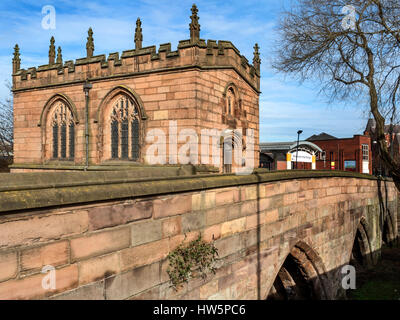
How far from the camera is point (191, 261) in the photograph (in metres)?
5.47

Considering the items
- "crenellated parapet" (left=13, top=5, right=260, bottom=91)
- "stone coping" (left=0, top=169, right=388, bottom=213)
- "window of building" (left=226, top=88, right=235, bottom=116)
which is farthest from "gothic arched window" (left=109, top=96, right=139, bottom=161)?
"stone coping" (left=0, top=169, right=388, bottom=213)

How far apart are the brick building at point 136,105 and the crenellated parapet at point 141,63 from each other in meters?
0.04

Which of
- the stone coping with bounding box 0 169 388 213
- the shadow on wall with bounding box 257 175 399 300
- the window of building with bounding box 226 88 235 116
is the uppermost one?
the window of building with bounding box 226 88 235 116

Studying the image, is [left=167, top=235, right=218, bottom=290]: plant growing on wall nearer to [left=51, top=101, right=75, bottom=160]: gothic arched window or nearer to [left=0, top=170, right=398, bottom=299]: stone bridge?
[left=0, top=170, right=398, bottom=299]: stone bridge

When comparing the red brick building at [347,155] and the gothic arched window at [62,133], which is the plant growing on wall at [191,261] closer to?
the gothic arched window at [62,133]

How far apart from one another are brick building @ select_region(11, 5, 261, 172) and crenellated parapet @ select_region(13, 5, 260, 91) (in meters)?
0.04

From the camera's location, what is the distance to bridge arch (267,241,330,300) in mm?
10422

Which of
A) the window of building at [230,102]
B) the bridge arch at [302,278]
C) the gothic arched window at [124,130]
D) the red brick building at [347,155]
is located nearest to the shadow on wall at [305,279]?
the bridge arch at [302,278]

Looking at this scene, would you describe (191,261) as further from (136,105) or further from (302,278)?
(136,105)

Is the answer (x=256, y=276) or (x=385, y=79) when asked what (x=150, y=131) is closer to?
(x=256, y=276)

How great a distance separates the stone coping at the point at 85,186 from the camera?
10.6ft

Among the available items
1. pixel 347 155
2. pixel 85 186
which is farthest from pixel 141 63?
pixel 347 155

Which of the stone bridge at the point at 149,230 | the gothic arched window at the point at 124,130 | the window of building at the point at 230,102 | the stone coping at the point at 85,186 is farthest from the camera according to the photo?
the window of building at the point at 230,102

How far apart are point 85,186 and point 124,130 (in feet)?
35.7
